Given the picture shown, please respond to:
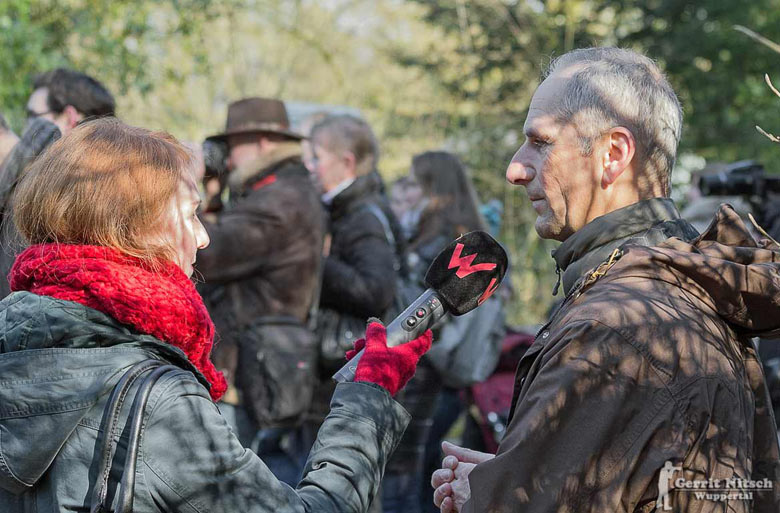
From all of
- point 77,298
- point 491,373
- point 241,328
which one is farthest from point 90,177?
point 491,373

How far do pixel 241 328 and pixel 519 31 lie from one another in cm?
715

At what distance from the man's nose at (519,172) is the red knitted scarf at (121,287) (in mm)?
821

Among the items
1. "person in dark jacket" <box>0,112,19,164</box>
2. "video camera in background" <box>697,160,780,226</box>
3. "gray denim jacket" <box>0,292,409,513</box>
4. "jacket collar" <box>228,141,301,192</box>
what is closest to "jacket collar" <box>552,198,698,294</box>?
"gray denim jacket" <box>0,292,409,513</box>

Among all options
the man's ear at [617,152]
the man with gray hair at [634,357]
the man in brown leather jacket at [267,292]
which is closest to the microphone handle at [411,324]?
the man with gray hair at [634,357]

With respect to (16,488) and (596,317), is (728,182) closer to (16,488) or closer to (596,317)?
(596,317)

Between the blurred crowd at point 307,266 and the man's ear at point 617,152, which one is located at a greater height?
the man's ear at point 617,152

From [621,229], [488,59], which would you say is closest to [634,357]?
[621,229]

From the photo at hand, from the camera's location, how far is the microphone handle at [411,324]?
7.40 ft

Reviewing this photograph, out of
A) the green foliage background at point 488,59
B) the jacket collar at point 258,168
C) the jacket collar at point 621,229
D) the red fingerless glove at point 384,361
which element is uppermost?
the jacket collar at point 621,229

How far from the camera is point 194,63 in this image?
9.30 metres

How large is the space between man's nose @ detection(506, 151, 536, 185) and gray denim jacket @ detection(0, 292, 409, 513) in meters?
0.91

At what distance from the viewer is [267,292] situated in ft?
14.7

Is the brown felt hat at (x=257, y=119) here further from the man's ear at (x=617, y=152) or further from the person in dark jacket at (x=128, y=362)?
the man's ear at (x=617, y=152)

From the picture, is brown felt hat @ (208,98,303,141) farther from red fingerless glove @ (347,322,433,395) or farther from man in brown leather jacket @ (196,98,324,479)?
red fingerless glove @ (347,322,433,395)
